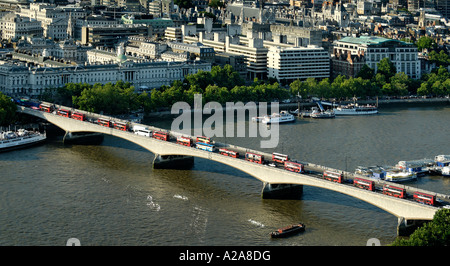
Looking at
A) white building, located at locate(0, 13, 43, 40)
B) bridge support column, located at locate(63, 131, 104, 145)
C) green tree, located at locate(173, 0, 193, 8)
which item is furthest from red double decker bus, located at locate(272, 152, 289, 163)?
green tree, located at locate(173, 0, 193, 8)

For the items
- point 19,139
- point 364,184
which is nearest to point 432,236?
point 364,184

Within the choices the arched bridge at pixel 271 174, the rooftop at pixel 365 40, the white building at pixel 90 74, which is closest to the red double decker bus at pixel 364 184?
the arched bridge at pixel 271 174

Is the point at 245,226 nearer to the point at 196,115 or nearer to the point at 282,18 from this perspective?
the point at 196,115

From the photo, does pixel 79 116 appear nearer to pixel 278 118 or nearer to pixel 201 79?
pixel 278 118

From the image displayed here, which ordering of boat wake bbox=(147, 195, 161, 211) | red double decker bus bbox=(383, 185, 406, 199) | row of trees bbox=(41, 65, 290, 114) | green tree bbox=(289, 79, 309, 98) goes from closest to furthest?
red double decker bus bbox=(383, 185, 406, 199) → boat wake bbox=(147, 195, 161, 211) → row of trees bbox=(41, 65, 290, 114) → green tree bbox=(289, 79, 309, 98)

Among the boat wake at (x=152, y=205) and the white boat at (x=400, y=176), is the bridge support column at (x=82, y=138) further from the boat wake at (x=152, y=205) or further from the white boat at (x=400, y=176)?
the white boat at (x=400, y=176)

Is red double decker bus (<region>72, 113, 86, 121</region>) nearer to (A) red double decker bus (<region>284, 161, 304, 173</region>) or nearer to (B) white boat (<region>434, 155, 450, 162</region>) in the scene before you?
(A) red double decker bus (<region>284, 161, 304, 173</region>)
